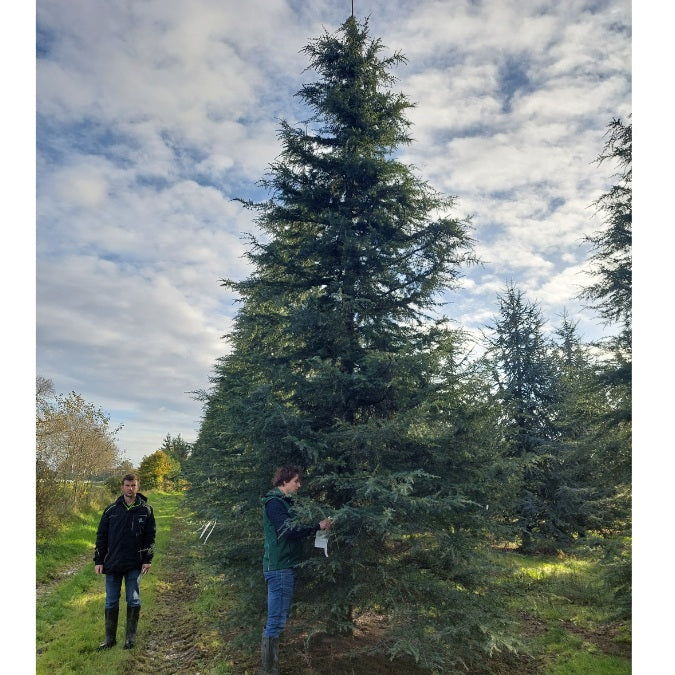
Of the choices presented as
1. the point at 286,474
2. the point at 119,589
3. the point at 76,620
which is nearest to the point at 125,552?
the point at 119,589

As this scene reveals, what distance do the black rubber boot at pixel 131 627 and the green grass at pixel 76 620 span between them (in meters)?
0.18

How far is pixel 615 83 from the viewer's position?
17.7ft

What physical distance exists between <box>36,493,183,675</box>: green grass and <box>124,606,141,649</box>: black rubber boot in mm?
177

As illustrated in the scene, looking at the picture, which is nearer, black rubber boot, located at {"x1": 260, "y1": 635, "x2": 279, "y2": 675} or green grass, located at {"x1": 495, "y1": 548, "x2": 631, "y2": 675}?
black rubber boot, located at {"x1": 260, "y1": 635, "x2": 279, "y2": 675}

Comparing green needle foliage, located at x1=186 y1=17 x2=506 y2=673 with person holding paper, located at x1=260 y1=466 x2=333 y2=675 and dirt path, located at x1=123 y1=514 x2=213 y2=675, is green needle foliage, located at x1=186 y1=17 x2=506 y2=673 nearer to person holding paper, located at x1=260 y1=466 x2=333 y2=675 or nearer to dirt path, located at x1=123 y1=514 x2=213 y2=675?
person holding paper, located at x1=260 y1=466 x2=333 y2=675

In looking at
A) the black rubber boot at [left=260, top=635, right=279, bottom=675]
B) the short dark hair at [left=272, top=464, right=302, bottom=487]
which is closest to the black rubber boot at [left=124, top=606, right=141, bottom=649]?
the black rubber boot at [left=260, top=635, right=279, bottom=675]

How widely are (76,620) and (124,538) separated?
6.73 feet

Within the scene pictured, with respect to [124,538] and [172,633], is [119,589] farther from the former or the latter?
[172,633]

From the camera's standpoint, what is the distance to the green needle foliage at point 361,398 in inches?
196

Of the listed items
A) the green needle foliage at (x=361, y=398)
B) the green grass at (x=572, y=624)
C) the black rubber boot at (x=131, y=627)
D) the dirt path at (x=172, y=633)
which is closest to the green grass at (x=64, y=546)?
the dirt path at (x=172, y=633)

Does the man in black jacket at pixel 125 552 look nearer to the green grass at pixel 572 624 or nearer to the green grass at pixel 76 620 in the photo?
the green grass at pixel 76 620

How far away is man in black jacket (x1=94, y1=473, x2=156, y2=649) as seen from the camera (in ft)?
19.9
